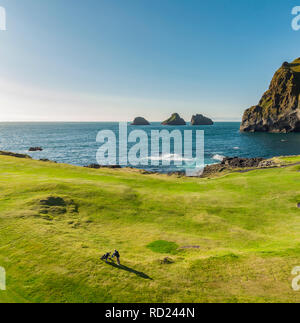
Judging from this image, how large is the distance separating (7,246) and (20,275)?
3.69 meters

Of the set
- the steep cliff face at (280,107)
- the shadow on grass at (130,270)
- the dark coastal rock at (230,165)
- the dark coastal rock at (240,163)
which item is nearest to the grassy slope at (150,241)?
the shadow on grass at (130,270)

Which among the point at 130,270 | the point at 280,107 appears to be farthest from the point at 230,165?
the point at 280,107

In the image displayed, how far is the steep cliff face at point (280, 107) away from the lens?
15725 centimetres

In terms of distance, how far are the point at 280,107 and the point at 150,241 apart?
7472 inches

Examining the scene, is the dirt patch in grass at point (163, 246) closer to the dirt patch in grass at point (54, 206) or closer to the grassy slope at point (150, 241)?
the grassy slope at point (150, 241)

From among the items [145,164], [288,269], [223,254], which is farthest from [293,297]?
[145,164]

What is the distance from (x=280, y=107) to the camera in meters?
169

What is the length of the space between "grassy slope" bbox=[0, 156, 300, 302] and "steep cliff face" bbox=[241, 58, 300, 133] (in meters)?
156

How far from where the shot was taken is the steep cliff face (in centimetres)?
15725

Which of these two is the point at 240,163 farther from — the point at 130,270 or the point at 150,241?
the point at 130,270

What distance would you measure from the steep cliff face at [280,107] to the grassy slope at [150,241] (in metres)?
156

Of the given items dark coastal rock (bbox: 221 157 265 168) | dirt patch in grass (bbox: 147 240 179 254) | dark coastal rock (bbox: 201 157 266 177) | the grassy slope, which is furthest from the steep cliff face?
dirt patch in grass (bbox: 147 240 179 254)

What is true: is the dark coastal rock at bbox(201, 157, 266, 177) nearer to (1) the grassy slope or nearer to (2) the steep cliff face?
(1) the grassy slope

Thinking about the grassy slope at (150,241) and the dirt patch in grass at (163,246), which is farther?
the dirt patch in grass at (163,246)
